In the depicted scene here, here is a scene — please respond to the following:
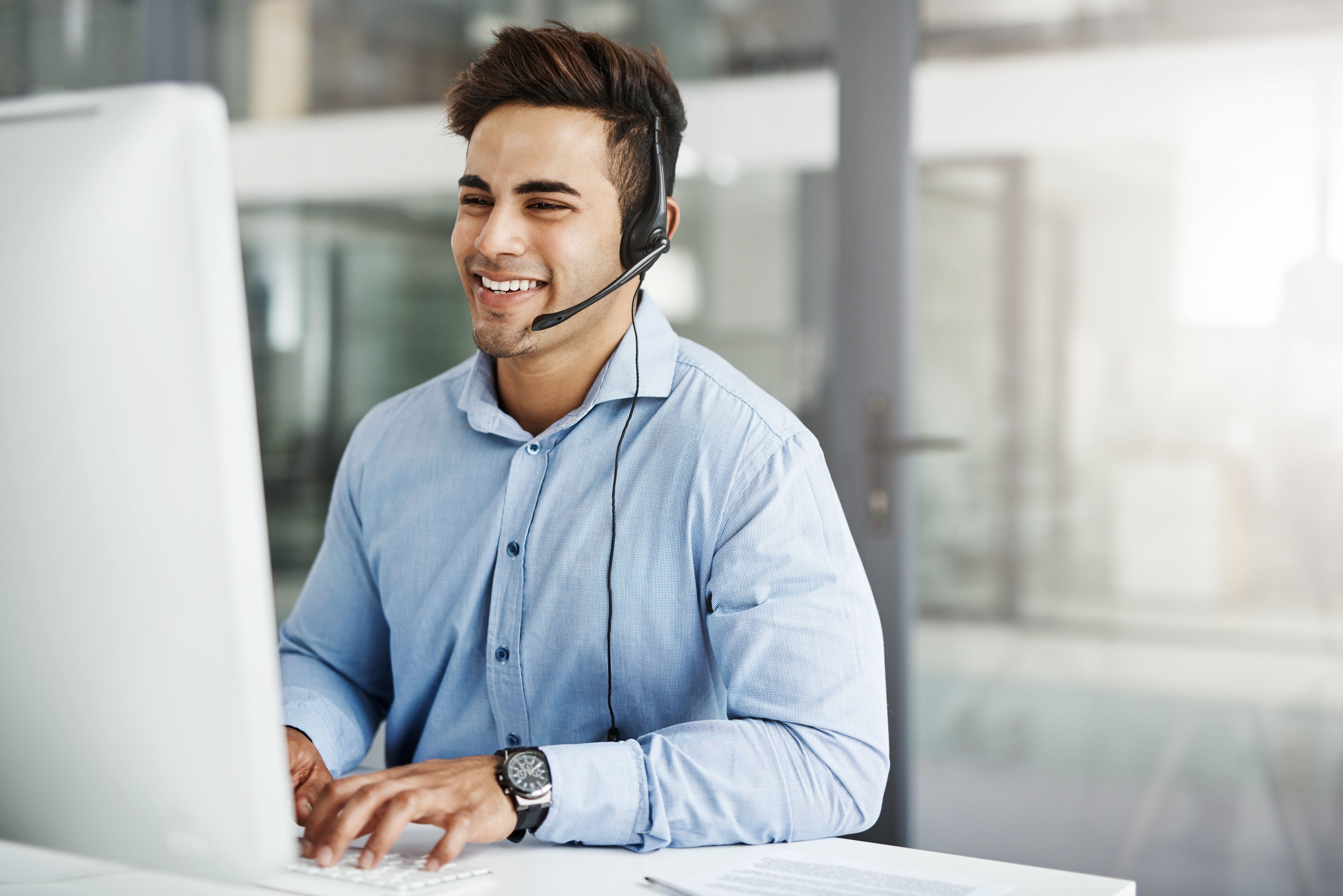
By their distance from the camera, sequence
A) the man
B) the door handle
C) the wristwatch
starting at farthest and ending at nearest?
the door handle
the man
the wristwatch

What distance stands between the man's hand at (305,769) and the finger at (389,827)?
205mm

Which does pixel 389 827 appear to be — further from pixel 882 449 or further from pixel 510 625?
pixel 882 449

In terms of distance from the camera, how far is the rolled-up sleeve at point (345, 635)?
1411mm

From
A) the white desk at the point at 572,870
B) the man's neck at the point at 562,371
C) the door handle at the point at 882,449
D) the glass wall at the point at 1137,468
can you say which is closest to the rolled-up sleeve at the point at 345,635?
the man's neck at the point at 562,371

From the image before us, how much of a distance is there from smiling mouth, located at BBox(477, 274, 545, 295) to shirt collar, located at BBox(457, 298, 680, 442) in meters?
0.09

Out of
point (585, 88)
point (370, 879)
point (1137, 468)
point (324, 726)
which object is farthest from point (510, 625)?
point (1137, 468)

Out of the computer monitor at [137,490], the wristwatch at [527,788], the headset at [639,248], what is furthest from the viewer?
the headset at [639,248]

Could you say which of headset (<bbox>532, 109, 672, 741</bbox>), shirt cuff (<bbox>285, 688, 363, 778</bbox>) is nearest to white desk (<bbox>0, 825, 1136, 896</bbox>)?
shirt cuff (<bbox>285, 688, 363, 778</bbox>)

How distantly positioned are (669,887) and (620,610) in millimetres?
403

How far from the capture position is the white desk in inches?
36.7

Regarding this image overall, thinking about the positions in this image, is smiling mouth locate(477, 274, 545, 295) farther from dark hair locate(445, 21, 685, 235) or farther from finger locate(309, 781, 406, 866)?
finger locate(309, 781, 406, 866)

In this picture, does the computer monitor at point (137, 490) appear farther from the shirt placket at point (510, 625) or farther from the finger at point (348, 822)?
the shirt placket at point (510, 625)

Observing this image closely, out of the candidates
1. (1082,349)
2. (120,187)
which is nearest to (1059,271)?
(1082,349)

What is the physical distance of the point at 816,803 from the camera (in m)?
1.10
